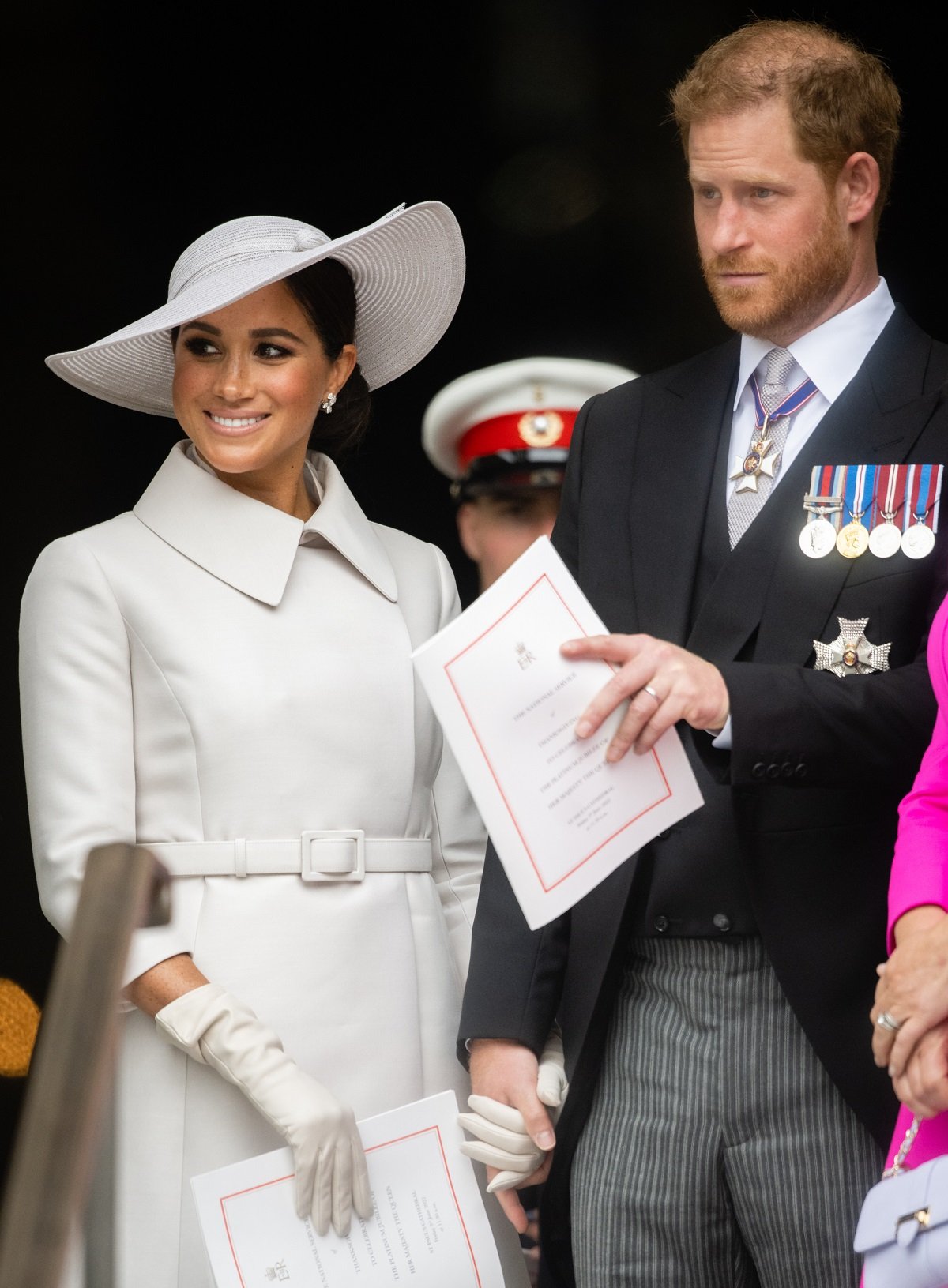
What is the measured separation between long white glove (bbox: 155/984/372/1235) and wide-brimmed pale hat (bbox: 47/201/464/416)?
36.9 inches

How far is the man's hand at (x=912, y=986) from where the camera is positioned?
1.73m

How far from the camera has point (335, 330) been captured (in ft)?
8.80

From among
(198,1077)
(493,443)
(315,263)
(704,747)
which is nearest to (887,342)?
(704,747)

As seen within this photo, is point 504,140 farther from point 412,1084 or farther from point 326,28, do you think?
point 412,1084

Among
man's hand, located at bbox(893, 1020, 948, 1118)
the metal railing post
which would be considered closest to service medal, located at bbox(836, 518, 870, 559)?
man's hand, located at bbox(893, 1020, 948, 1118)

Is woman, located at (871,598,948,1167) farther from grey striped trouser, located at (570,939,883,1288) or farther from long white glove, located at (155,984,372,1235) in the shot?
long white glove, located at (155,984,372,1235)

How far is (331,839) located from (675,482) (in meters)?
0.66

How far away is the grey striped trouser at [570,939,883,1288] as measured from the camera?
2.00 meters

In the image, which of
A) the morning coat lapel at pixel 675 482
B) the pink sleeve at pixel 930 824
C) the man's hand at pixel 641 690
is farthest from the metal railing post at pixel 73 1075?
the morning coat lapel at pixel 675 482

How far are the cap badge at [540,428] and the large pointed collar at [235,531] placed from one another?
117 cm

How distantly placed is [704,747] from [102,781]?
778 mm

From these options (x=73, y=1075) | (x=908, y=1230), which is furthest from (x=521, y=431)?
(x=73, y=1075)

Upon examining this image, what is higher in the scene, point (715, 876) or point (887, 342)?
point (887, 342)

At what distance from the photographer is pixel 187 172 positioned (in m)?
3.68
